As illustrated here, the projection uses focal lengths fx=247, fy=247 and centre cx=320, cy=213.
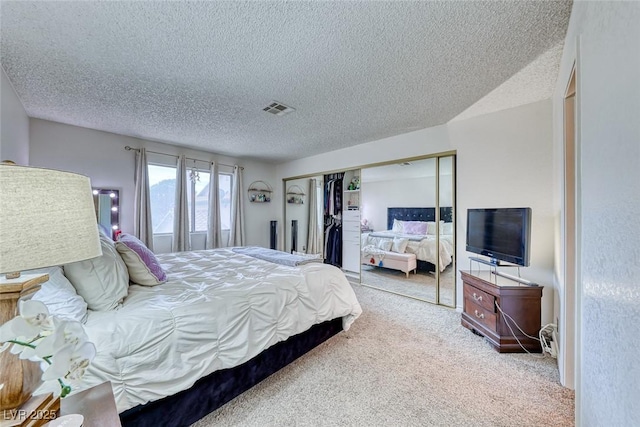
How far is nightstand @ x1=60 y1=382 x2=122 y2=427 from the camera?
2.43 feet

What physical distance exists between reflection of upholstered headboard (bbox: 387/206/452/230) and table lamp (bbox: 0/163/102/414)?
345cm

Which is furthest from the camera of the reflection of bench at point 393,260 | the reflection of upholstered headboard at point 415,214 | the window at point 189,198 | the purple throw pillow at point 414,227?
the window at point 189,198

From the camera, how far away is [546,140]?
2426 millimetres

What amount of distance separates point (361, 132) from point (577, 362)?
3.13 meters

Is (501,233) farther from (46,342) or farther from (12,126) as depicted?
(12,126)

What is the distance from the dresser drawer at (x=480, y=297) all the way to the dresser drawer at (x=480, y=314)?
3 cm

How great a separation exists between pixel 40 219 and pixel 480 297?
2939mm

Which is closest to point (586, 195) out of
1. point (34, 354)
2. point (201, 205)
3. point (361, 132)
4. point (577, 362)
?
point (577, 362)

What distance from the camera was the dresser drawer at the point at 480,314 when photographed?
87.9 inches

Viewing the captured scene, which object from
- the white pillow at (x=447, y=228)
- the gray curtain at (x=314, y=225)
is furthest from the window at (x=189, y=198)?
the white pillow at (x=447, y=228)

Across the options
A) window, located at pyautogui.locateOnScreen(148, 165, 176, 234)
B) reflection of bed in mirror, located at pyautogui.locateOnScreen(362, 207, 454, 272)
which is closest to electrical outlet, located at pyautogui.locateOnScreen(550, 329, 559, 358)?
reflection of bed in mirror, located at pyautogui.locateOnScreen(362, 207, 454, 272)

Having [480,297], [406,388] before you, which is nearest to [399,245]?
[480,297]

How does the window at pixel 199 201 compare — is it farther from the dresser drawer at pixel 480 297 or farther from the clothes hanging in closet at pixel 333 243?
the dresser drawer at pixel 480 297

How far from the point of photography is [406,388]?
172 centimetres
